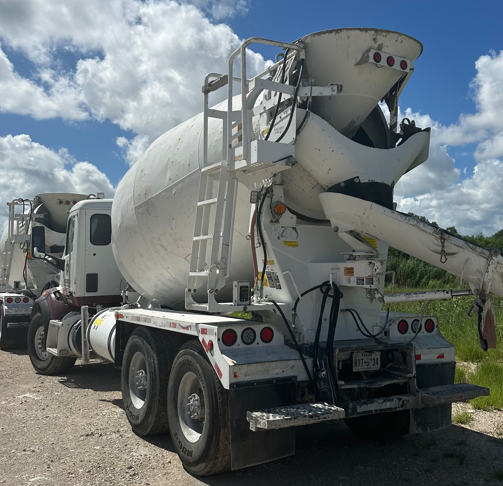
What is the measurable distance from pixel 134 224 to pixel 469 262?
399 cm

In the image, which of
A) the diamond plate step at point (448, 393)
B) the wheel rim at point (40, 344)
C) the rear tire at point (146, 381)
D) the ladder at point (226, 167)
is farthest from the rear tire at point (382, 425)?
the wheel rim at point (40, 344)

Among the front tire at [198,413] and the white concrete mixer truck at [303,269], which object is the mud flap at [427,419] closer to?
the white concrete mixer truck at [303,269]

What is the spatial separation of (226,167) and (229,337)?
5.19 ft

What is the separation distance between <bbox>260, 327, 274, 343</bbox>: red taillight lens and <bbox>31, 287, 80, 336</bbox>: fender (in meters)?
5.67

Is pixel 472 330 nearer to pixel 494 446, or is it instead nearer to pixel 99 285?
pixel 494 446

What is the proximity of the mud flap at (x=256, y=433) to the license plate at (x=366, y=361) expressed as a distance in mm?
680

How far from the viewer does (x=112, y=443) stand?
575 centimetres

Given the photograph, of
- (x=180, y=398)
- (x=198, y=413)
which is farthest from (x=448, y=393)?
(x=180, y=398)

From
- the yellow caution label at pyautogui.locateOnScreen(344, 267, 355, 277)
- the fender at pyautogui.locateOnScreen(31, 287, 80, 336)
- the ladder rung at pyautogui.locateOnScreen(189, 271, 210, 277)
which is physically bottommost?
the fender at pyautogui.locateOnScreen(31, 287, 80, 336)

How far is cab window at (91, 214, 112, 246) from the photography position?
9375mm

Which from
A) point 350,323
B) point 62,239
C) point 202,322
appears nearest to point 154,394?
point 202,322

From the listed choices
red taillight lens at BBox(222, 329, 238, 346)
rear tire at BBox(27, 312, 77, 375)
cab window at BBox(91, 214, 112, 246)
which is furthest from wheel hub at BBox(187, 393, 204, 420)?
rear tire at BBox(27, 312, 77, 375)

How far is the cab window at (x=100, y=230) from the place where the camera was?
30.8ft

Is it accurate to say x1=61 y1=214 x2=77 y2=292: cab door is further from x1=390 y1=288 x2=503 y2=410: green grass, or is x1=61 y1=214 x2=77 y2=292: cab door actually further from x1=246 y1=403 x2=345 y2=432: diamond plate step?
x1=246 y1=403 x2=345 y2=432: diamond plate step
